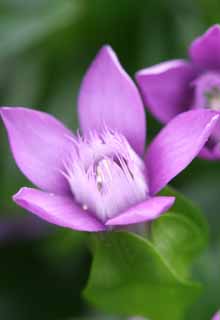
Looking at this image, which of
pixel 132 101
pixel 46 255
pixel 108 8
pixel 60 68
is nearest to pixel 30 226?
pixel 46 255

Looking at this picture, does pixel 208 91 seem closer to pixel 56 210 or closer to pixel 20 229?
pixel 56 210

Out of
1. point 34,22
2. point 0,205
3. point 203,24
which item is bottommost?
point 0,205

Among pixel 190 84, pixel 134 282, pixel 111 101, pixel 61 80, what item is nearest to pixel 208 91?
pixel 190 84

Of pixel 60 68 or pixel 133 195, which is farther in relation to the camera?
pixel 60 68

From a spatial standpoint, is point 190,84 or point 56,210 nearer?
point 56,210

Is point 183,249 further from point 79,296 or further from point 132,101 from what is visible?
point 79,296

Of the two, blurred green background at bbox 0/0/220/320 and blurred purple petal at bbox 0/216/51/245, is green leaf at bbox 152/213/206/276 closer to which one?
blurred green background at bbox 0/0/220/320
